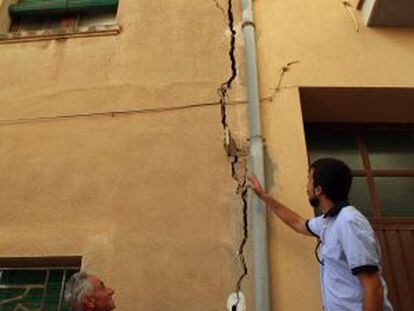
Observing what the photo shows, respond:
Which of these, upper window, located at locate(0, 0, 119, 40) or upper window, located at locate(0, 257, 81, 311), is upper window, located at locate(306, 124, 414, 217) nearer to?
upper window, located at locate(0, 257, 81, 311)

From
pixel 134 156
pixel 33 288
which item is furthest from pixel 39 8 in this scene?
pixel 33 288

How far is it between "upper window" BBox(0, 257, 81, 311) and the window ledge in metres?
1.99

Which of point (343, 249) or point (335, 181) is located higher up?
point (335, 181)

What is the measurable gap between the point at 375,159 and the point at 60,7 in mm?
3246

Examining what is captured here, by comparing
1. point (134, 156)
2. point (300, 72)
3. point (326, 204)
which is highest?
point (300, 72)

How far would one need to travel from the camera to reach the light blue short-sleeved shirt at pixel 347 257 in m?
2.38

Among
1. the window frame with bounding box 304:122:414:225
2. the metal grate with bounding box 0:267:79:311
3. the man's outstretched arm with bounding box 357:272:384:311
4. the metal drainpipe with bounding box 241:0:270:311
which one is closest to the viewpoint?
the man's outstretched arm with bounding box 357:272:384:311

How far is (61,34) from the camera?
452 centimetres

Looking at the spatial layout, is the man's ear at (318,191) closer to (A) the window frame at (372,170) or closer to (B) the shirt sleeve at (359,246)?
(B) the shirt sleeve at (359,246)

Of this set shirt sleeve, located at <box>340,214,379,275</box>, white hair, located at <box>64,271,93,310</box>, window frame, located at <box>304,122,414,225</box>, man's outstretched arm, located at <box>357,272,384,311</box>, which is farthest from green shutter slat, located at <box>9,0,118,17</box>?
man's outstretched arm, located at <box>357,272,384,311</box>

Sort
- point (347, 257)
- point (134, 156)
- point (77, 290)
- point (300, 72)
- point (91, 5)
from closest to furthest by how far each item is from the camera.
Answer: point (347, 257)
point (77, 290)
point (134, 156)
point (300, 72)
point (91, 5)

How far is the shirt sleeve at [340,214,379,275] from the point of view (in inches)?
92.5

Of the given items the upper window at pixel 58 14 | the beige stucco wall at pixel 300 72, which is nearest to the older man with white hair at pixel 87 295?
the beige stucco wall at pixel 300 72

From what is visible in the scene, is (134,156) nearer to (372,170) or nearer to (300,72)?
(300,72)
